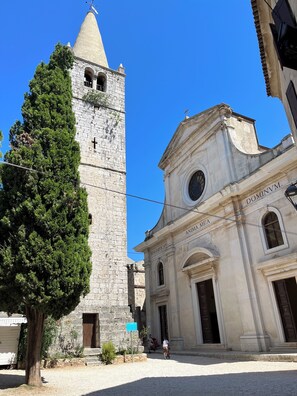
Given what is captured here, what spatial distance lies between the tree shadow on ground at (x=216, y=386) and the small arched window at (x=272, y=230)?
6.04 metres

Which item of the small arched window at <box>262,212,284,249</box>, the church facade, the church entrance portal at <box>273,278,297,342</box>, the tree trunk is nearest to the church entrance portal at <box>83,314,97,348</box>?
the tree trunk

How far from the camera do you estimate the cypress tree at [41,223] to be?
8.20 meters

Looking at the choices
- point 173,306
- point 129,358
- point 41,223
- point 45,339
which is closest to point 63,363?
point 45,339

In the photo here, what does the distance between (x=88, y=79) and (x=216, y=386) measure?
696 inches

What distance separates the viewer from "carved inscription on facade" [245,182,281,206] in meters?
14.0

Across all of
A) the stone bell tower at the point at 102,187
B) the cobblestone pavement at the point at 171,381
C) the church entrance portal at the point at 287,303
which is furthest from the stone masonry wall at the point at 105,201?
the church entrance portal at the point at 287,303

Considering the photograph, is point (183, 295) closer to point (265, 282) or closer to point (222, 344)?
point (222, 344)

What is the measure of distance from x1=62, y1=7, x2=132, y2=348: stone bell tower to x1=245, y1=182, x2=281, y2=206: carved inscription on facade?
627 cm

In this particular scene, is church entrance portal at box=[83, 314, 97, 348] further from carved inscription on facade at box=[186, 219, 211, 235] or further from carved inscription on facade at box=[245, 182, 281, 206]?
carved inscription on facade at box=[245, 182, 281, 206]

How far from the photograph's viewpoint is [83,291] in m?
9.26

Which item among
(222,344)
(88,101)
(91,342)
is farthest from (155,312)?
(88,101)

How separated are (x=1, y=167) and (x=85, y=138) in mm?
7610

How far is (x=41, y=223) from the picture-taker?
8.63m

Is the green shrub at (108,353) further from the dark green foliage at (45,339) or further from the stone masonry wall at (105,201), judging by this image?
the dark green foliage at (45,339)
